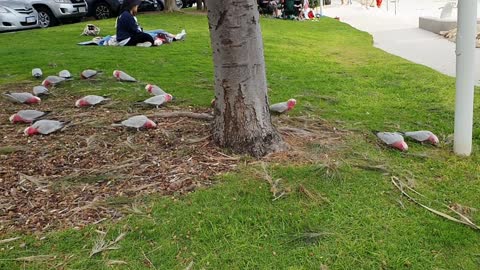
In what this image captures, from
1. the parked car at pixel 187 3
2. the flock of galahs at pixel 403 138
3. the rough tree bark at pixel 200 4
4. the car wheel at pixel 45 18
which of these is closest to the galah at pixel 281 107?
the flock of galahs at pixel 403 138

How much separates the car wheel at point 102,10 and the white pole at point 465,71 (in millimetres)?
14616

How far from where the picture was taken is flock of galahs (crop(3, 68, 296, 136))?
A: 3.82 m

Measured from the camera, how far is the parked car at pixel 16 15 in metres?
12.4

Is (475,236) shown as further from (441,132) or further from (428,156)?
(441,132)

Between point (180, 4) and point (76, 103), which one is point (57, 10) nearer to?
point (180, 4)

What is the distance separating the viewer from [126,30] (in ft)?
28.4

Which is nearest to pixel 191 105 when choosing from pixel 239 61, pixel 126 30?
pixel 239 61

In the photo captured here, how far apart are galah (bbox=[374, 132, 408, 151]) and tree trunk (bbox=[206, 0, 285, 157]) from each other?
2.70 ft

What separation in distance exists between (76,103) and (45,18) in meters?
10.6

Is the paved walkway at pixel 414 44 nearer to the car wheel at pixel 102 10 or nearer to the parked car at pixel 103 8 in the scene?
the parked car at pixel 103 8

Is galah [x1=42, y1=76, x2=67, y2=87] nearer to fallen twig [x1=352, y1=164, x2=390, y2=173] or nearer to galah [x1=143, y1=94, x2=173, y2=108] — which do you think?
galah [x1=143, y1=94, x2=173, y2=108]

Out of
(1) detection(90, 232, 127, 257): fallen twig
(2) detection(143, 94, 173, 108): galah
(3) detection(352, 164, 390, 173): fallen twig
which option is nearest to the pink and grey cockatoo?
(2) detection(143, 94, 173, 108): galah

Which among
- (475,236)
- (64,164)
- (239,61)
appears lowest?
(475,236)

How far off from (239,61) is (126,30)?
6.02 m
